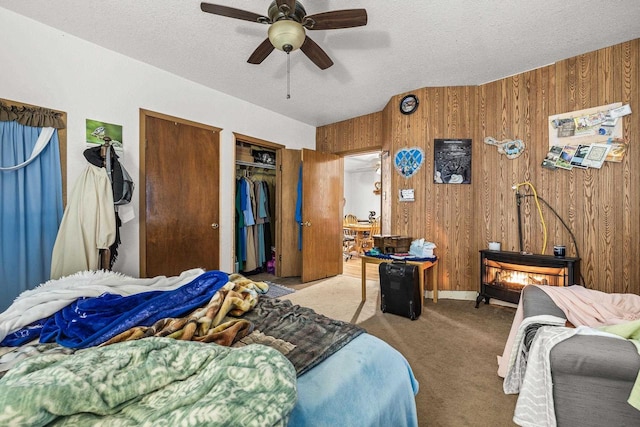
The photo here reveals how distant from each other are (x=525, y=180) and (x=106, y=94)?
4.45 metres

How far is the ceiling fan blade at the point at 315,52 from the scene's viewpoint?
196 cm

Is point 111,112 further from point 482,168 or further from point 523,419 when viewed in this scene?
point 482,168

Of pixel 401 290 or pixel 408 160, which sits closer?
pixel 401 290

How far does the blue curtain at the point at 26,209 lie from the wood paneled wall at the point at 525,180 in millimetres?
3560

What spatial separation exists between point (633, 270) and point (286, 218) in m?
3.89

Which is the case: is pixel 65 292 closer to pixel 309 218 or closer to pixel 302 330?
pixel 302 330

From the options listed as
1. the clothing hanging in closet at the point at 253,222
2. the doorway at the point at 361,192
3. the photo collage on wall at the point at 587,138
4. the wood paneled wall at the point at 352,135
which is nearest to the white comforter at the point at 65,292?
the clothing hanging in closet at the point at 253,222

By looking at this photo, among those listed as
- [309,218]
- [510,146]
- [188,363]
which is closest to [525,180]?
[510,146]

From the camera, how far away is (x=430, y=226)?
133 inches

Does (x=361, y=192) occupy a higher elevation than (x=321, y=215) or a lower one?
higher

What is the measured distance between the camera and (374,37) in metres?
2.32

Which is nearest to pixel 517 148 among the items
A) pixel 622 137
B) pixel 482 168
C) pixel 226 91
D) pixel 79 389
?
pixel 482 168

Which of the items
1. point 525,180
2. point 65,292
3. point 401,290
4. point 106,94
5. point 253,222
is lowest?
point 401,290

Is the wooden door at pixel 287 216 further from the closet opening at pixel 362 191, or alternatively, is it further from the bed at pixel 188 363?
the closet opening at pixel 362 191
